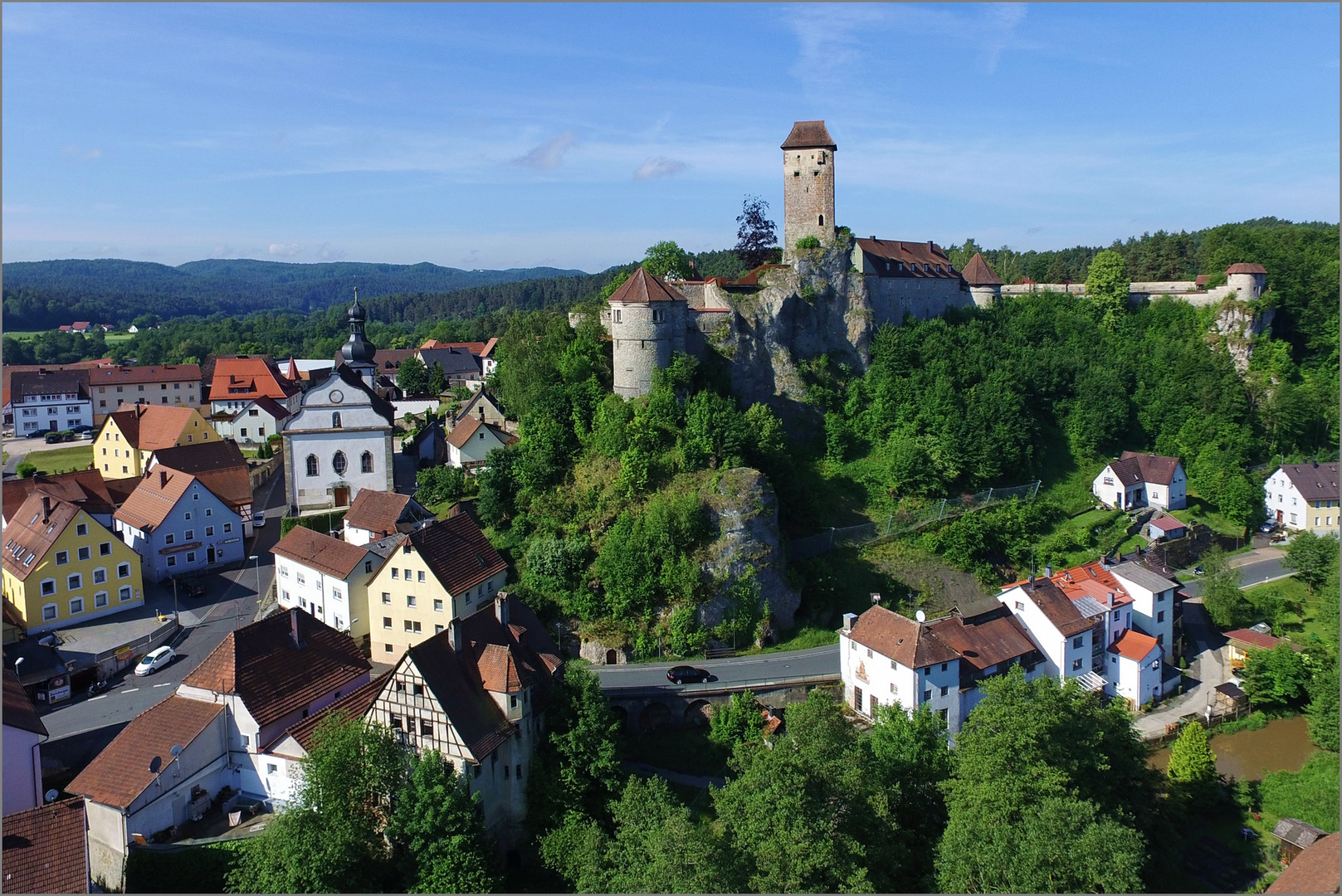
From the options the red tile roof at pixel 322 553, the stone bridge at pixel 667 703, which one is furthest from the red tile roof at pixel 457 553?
the stone bridge at pixel 667 703

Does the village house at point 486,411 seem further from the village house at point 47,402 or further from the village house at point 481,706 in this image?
the village house at point 47,402

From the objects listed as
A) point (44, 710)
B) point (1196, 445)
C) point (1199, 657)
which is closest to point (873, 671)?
point (1199, 657)

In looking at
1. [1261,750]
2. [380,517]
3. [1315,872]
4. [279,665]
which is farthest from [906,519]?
[279,665]

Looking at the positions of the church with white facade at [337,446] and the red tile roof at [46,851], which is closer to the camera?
the red tile roof at [46,851]

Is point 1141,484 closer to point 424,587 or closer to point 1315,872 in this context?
point 1315,872

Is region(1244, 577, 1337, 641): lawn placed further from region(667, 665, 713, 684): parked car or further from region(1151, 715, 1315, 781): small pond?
region(667, 665, 713, 684): parked car

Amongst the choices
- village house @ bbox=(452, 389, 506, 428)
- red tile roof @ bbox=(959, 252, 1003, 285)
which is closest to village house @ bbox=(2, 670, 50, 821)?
village house @ bbox=(452, 389, 506, 428)

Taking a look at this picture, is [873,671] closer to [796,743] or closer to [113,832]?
[796,743]
